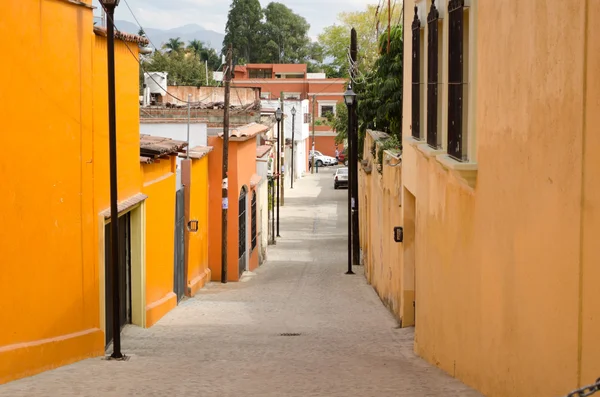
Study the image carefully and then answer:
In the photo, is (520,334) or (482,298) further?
(482,298)

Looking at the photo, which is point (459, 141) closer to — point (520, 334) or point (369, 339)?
point (520, 334)

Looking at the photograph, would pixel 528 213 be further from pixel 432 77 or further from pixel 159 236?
pixel 159 236

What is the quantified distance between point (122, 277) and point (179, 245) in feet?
18.2

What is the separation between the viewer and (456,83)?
9.80 metres

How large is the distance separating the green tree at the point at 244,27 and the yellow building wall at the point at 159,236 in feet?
305

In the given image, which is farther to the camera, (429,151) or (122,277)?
(122,277)

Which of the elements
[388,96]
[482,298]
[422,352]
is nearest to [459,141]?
[482,298]

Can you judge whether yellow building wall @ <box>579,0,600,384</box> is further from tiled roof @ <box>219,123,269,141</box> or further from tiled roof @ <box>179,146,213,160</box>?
tiled roof @ <box>219,123,269,141</box>

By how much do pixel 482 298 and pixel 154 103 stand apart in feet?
98.8

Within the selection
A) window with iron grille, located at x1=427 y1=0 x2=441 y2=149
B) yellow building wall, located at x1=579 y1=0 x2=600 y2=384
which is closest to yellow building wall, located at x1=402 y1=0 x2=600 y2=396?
yellow building wall, located at x1=579 y1=0 x2=600 y2=384

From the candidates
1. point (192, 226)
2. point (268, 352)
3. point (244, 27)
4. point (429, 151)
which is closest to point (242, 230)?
point (192, 226)

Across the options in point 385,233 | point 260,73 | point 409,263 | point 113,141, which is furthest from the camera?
point 260,73

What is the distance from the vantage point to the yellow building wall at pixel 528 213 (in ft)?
17.8

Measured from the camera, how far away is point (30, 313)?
9.58 metres
